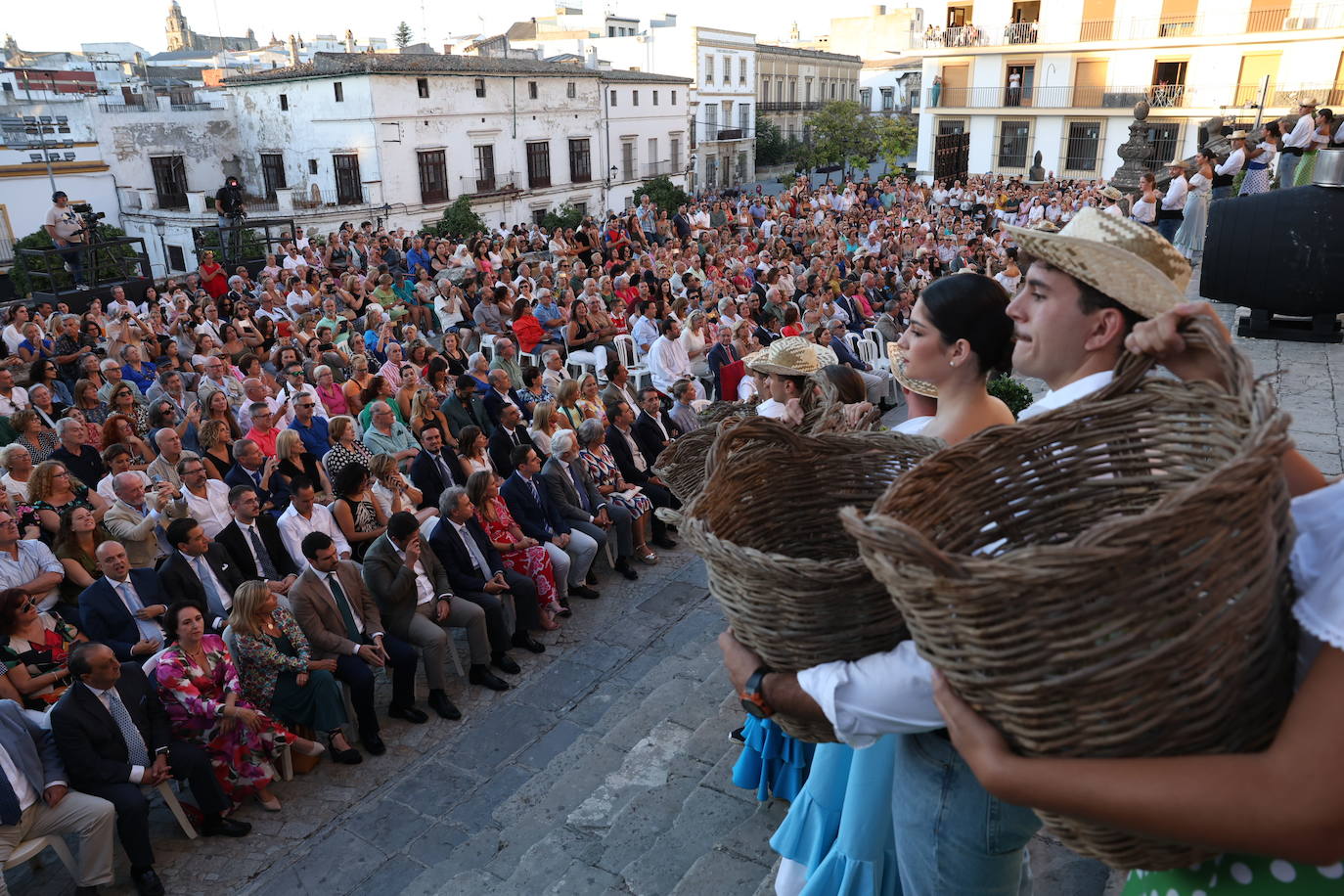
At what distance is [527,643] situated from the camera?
592cm

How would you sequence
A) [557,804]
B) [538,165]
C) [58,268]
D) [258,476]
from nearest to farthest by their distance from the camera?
1. [557,804]
2. [258,476]
3. [58,268]
4. [538,165]

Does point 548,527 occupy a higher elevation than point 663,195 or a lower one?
lower

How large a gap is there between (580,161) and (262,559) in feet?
100

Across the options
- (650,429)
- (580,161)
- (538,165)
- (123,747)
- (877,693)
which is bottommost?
(123,747)

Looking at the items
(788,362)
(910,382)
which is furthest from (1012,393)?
(910,382)

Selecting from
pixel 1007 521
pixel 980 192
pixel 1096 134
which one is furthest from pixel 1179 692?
pixel 1096 134

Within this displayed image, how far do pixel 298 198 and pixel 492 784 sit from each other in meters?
27.4

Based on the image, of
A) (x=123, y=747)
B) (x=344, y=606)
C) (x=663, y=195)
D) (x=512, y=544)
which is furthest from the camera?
(x=663, y=195)

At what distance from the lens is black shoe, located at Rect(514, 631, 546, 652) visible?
588 cm

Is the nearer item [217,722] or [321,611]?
[217,722]

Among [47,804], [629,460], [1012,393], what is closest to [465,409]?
[629,460]

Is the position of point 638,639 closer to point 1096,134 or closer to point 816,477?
point 816,477

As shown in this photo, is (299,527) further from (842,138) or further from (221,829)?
(842,138)

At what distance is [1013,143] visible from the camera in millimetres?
33969
